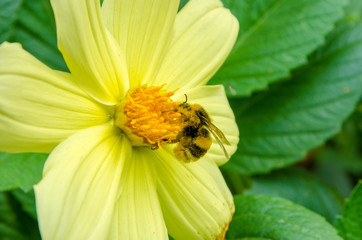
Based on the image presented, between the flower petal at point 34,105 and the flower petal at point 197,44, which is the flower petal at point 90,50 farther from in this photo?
the flower petal at point 197,44

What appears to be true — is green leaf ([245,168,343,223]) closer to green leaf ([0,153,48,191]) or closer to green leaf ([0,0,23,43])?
green leaf ([0,153,48,191])

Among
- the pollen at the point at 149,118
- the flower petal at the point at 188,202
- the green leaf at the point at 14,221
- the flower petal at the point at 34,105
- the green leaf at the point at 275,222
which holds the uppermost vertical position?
the flower petal at the point at 34,105

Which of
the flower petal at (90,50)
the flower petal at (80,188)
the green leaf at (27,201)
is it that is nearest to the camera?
the flower petal at (80,188)

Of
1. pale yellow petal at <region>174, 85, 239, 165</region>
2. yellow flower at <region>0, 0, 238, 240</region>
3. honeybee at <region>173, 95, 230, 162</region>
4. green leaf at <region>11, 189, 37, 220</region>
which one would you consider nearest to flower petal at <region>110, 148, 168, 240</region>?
yellow flower at <region>0, 0, 238, 240</region>

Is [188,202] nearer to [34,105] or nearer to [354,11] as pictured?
[34,105]

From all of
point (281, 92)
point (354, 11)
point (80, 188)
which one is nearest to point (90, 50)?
point (80, 188)

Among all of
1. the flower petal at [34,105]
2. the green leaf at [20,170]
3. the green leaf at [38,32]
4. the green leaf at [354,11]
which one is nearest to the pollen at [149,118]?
the flower petal at [34,105]

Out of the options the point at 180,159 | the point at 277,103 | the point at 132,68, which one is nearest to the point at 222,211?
the point at 180,159
